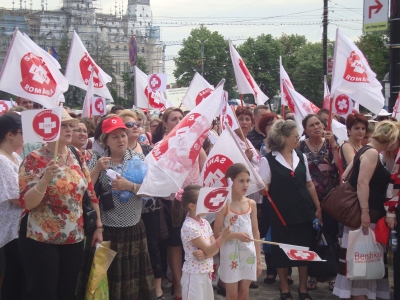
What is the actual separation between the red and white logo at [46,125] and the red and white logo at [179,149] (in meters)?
1.18

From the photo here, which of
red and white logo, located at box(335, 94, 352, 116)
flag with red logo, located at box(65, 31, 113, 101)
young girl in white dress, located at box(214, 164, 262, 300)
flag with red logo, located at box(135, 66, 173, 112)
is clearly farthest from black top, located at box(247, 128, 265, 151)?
flag with red logo, located at box(135, 66, 173, 112)

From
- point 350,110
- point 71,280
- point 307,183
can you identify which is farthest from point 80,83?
point 71,280

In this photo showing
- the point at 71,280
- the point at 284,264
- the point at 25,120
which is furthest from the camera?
the point at 284,264

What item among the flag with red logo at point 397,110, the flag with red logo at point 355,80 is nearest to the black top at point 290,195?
the flag with red logo at point 355,80

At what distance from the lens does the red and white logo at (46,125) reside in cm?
421

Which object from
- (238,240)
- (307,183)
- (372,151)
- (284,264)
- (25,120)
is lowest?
(284,264)

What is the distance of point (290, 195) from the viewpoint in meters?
5.84

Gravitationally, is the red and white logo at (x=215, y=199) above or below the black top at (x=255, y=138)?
below

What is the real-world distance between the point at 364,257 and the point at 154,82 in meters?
7.41

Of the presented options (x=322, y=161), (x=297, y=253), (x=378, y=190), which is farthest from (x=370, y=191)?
(x=297, y=253)

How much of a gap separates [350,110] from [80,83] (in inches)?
183

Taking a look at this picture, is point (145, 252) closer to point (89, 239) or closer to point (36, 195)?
point (89, 239)

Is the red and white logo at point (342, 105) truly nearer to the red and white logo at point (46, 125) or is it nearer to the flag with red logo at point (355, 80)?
the flag with red logo at point (355, 80)

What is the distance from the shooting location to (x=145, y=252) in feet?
17.6
